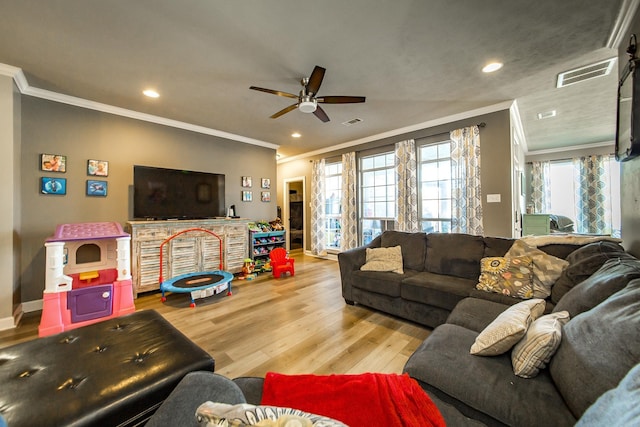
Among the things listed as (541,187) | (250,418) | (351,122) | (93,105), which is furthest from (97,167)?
(541,187)

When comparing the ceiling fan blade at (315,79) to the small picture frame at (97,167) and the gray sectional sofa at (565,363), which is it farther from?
the small picture frame at (97,167)

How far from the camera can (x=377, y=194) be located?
5336 mm

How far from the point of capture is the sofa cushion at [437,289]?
2.26 meters

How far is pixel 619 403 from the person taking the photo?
579 millimetres

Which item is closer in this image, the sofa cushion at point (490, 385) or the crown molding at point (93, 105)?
the sofa cushion at point (490, 385)

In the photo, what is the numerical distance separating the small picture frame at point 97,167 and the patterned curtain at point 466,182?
5462mm

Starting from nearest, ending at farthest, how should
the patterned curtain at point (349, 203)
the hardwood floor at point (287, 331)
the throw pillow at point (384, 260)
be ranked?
1. the hardwood floor at point (287, 331)
2. the throw pillow at point (384, 260)
3. the patterned curtain at point (349, 203)

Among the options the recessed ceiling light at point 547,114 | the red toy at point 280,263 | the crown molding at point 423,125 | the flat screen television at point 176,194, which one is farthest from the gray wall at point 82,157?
the recessed ceiling light at point 547,114

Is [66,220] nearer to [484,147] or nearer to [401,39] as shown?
[401,39]

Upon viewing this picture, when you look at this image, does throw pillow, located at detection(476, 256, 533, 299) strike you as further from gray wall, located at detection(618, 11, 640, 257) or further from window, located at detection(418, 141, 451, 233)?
window, located at detection(418, 141, 451, 233)

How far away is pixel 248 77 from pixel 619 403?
3.42 metres

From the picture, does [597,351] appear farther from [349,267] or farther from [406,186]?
[406,186]

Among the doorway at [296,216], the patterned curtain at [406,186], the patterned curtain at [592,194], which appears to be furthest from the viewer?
the doorway at [296,216]

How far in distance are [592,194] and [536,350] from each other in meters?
7.67
